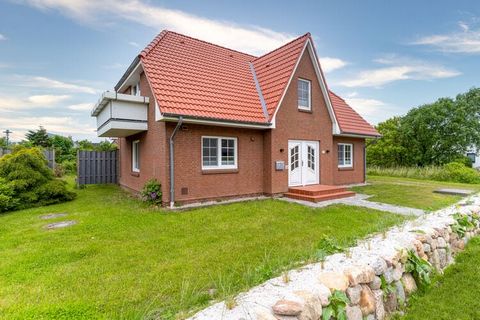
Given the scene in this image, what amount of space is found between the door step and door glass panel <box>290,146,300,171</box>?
3.58 ft

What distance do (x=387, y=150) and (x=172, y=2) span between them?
93.5 ft

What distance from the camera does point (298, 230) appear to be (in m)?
6.19

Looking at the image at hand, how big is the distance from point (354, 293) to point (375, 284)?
479 mm

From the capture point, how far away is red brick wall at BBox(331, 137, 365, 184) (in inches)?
550

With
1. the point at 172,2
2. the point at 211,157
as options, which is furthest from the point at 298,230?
the point at 172,2

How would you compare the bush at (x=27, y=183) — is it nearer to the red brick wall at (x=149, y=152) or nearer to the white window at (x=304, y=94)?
the red brick wall at (x=149, y=152)

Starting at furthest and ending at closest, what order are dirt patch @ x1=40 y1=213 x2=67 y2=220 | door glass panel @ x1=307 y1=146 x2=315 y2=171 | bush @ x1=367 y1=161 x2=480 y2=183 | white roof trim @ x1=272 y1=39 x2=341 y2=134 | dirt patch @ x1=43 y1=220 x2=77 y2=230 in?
bush @ x1=367 y1=161 x2=480 y2=183
door glass panel @ x1=307 y1=146 x2=315 y2=171
white roof trim @ x1=272 y1=39 x2=341 y2=134
dirt patch @ x1=40 y1=213 x2=67 y2=220
dirt patch @ x1=43 y1=220 x2=77 y2=230

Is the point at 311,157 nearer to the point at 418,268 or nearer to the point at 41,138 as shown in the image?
the point at 418,268

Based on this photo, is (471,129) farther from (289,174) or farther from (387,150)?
(289,174)

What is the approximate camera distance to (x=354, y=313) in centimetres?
272

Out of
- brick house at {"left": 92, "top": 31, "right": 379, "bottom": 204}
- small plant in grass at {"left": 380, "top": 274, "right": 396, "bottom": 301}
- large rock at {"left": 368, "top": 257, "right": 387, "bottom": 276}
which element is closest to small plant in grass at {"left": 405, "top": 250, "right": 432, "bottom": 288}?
small plant in grass at {"left": 380, "top": 274, "right": 396, "bottom": 301}

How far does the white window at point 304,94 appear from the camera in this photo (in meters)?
11.9

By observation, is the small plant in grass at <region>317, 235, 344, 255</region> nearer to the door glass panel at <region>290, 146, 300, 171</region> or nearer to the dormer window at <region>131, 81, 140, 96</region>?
the door glass panel at <region>290, 146, 300, 171</region>

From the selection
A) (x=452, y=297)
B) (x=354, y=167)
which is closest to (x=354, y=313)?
(x=452, y=297)
